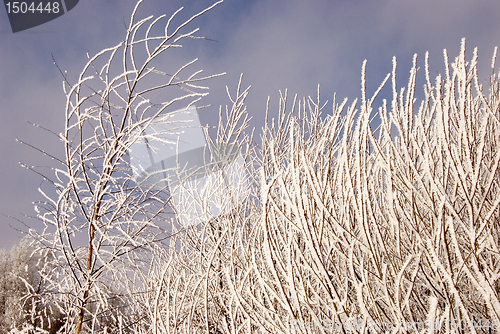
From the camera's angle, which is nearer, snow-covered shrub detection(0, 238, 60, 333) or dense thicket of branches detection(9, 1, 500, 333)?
dense thicket of branches detection(9, 1, 500, 333)

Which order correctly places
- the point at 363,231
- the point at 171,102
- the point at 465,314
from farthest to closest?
1. the point at 171,102
2. the point at 363,231
3. the point at 465,314

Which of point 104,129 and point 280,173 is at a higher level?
point 104,129

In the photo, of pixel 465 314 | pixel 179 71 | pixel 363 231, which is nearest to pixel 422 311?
pixel 465 314

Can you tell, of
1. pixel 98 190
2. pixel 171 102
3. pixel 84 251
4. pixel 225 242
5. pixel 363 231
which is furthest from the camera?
pixel 225 242

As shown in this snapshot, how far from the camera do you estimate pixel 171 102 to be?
2215 millimetres

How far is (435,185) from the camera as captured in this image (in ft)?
4.34

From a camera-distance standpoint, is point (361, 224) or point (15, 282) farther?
point (15, 282)

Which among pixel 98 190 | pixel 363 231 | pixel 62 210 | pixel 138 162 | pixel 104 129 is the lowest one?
pixel 363 231

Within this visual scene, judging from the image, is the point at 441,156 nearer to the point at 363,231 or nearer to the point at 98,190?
the point at 363,231

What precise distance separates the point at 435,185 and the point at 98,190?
7.75 feet

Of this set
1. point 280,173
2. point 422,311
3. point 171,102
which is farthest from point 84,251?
point 422,311

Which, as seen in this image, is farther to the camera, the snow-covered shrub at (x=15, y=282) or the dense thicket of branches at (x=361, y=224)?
the snow-covered shrub at (x=15, y=282)

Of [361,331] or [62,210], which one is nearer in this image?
[361,331]

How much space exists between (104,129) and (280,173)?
Answer: 69.8 inches
